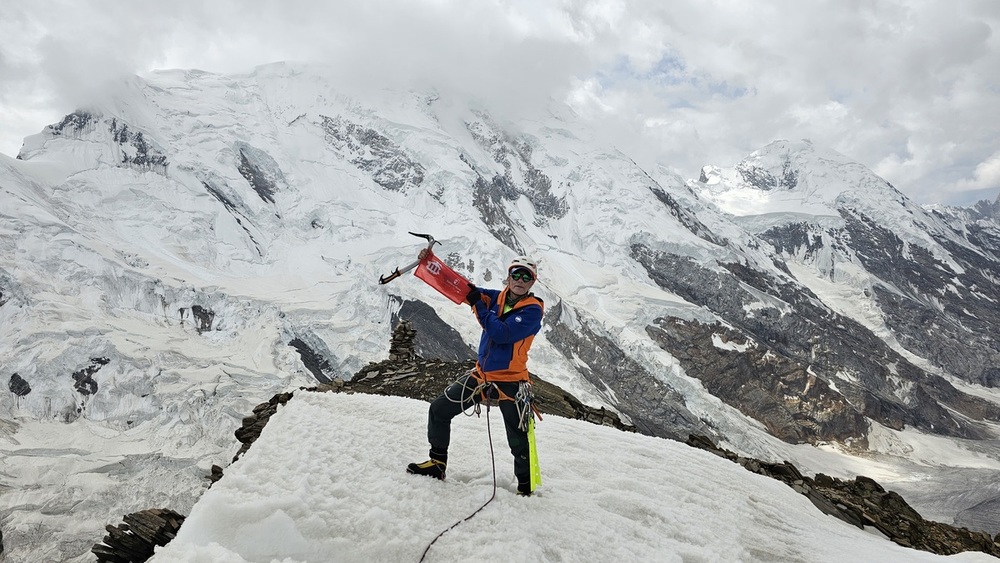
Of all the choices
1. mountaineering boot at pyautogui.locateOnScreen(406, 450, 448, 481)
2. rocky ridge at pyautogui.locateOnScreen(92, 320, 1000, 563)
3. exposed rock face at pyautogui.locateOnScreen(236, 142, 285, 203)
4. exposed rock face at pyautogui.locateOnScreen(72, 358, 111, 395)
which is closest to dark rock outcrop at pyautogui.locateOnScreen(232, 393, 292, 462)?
rocky ridge at pyautogui.locateOnScreen(92, 320, 1000, 563)

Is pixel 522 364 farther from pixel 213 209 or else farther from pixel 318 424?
pixel 213 209

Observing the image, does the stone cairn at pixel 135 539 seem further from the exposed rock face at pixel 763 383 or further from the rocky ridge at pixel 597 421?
the exposed rock face at pixel 763 383

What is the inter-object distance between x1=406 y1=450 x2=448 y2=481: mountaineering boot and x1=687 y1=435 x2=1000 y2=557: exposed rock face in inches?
258

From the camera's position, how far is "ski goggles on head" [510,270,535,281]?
200 inches

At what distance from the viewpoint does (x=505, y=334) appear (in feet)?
16.1

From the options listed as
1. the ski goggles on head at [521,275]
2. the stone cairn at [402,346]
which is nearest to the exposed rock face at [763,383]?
the stone cairn at [402,346]

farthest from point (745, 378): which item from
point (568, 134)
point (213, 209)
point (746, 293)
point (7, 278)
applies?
point (7, 278)

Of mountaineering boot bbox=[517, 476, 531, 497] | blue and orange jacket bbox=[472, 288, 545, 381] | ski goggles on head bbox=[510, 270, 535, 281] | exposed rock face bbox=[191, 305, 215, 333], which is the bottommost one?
exposed rock face bbox=[191, 305, 215, 333]

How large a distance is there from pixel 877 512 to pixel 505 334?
8406 millimetres

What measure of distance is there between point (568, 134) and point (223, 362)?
14796cm

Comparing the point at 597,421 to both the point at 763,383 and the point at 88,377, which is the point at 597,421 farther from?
the point at 763,383

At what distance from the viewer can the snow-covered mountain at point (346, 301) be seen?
6644 centimetres

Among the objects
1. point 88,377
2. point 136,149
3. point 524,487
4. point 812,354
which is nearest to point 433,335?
point 88,377

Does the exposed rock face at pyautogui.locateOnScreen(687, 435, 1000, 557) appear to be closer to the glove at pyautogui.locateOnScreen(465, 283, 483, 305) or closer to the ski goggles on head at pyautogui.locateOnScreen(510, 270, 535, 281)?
the ski goggles on head at pyautogui.locateOnScreen(510, 270, 535, 281)
